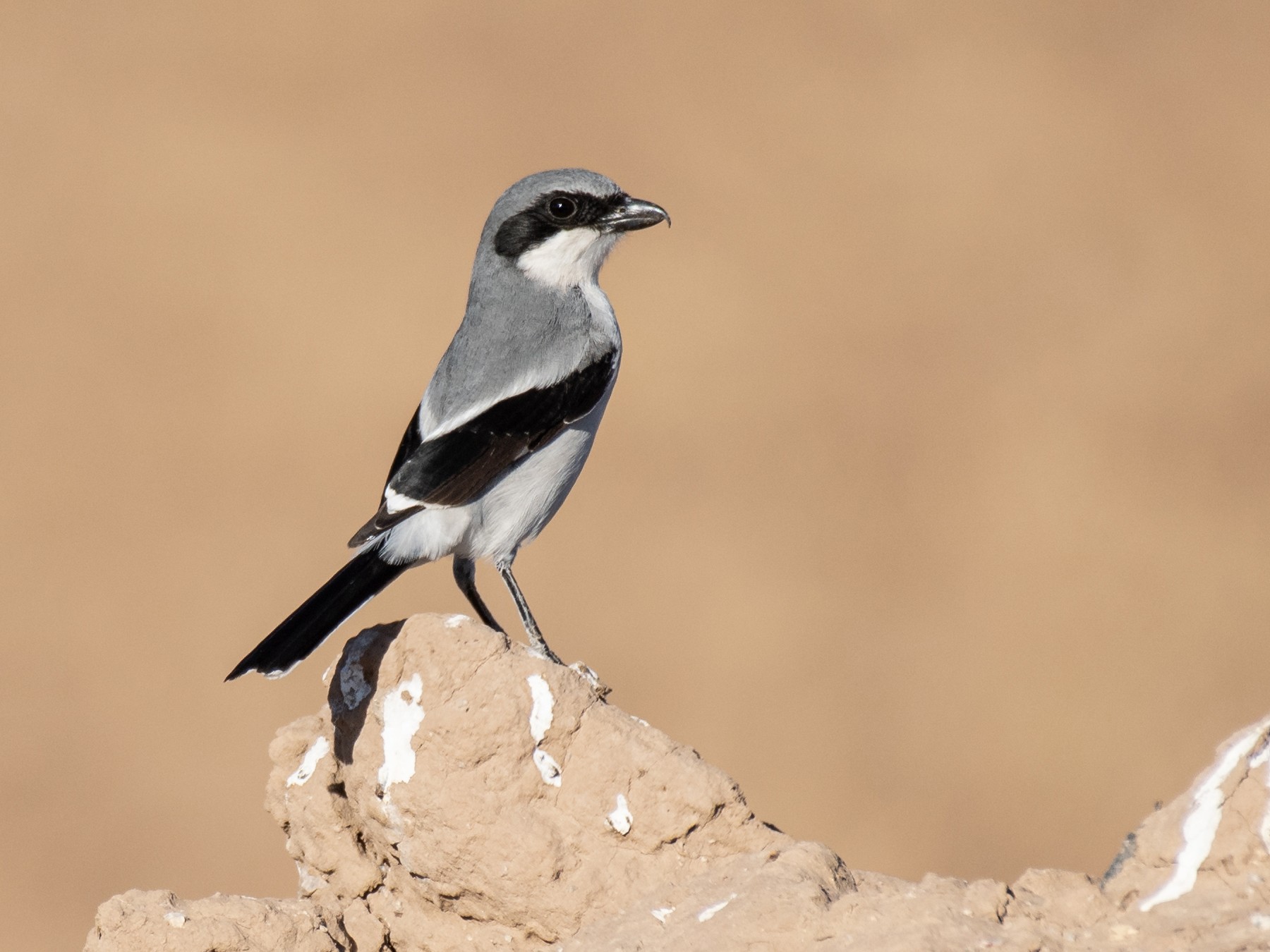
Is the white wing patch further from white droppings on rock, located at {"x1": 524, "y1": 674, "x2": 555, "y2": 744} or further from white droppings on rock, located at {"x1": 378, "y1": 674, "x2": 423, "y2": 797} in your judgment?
white droppings on rock, located at {"x1": 524, "y1": 674, "x2": 555, "y2": 744}

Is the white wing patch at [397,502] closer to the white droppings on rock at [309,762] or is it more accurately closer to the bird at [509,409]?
the bird at [509,409]

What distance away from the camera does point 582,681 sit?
12.6ft

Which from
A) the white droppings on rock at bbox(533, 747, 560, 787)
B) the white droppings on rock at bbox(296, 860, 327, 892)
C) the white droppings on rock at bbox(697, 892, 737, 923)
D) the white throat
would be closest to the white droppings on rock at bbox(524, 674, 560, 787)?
the white droppings on rock at bbox(533, 747, 560, 787)

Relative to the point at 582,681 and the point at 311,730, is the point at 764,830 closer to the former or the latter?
the point at 582,681

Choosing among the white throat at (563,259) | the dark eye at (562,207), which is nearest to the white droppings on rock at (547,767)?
the white throat at (563,259)

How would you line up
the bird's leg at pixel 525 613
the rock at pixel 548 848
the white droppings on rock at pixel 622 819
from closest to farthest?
the rock at pixel 548 848
the white droppings on rock at pixel 622 819
the bird's leg at pixel 525 613

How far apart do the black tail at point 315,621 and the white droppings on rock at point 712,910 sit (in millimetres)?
1427

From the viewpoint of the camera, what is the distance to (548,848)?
3.59 metres

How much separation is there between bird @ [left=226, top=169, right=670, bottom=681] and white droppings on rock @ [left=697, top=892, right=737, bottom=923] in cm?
143

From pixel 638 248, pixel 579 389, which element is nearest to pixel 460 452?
pixel 579 389

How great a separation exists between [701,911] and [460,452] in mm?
1918

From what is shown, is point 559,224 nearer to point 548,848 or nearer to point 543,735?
point 543,735

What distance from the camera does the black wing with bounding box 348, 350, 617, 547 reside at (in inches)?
181

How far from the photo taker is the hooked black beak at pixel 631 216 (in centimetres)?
540
